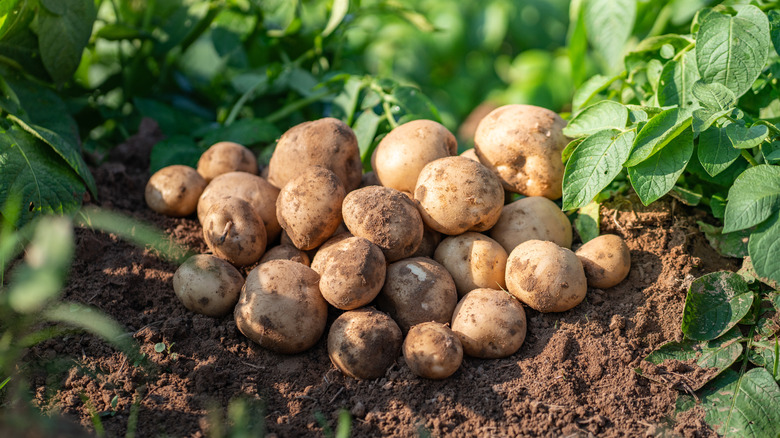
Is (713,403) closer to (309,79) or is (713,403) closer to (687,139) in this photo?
(687,139)

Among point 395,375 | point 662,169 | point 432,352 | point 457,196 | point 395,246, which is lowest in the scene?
point 395,375

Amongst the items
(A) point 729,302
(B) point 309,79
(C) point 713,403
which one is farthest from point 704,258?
(B) point 309,79

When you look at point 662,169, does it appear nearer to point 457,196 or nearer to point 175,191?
point 457,196

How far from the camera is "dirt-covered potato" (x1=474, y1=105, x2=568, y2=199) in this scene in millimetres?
2447

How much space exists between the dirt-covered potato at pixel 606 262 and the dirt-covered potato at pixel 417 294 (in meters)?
0.52

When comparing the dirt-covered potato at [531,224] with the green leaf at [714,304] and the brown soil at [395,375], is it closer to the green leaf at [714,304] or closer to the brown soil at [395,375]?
the brown soil at [395,375]

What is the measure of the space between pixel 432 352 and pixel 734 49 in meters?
1.56

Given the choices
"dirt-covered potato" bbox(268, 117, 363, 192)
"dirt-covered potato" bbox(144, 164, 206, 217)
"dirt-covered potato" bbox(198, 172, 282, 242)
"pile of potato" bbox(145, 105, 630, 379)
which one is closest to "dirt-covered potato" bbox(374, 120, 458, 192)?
"pile of potato" bbox(145, 105, 630, 379)

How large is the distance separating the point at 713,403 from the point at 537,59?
334 cm

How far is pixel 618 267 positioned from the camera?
2.19m

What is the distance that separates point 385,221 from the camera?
2.11 meters

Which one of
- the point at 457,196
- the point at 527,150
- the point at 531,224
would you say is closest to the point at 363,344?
the point at 457,196

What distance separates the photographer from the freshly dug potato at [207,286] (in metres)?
2.14

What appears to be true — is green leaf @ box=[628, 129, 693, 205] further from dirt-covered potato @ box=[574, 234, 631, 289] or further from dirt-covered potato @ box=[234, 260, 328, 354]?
dirt-covered potato @ box=[234, 260, 328, 354]
